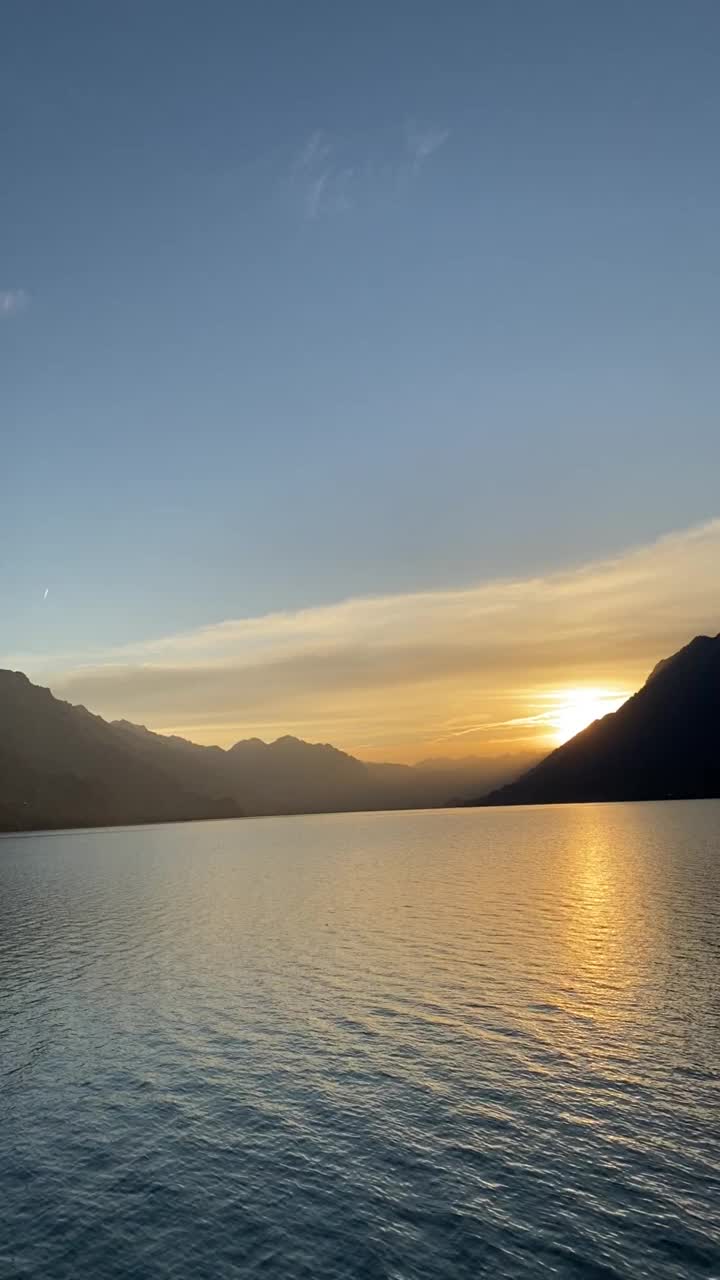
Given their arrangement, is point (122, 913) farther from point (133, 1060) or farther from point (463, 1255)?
point (463, 1255)

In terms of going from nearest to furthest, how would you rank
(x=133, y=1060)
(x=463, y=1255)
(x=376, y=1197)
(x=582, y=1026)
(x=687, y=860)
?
(x=463, y=1255) → (x=376, y=1197) → (x=133, y=1060) → (x=582, y=1026) → (x=687, y=860)

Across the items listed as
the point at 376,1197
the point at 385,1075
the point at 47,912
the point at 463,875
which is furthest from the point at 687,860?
the point at 376,1197

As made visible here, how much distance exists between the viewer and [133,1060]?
4862cm

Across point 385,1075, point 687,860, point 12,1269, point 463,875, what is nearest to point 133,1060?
point 385,1075

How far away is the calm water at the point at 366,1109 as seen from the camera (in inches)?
1103

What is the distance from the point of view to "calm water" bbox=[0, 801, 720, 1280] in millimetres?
28016

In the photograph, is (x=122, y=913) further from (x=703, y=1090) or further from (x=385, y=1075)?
(x=703, y=1090)

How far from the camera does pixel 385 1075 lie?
44.2 meters

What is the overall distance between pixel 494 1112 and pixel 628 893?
9529 centimetres

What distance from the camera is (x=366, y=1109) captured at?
3962 centimetres

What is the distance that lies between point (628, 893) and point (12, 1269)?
11435 centimetres

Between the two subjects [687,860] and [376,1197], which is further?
[687,860]

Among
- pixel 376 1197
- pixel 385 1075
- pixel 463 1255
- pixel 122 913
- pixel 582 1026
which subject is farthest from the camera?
pixel 122 913

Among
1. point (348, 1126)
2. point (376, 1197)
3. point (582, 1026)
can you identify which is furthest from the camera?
point (582, 1026)
